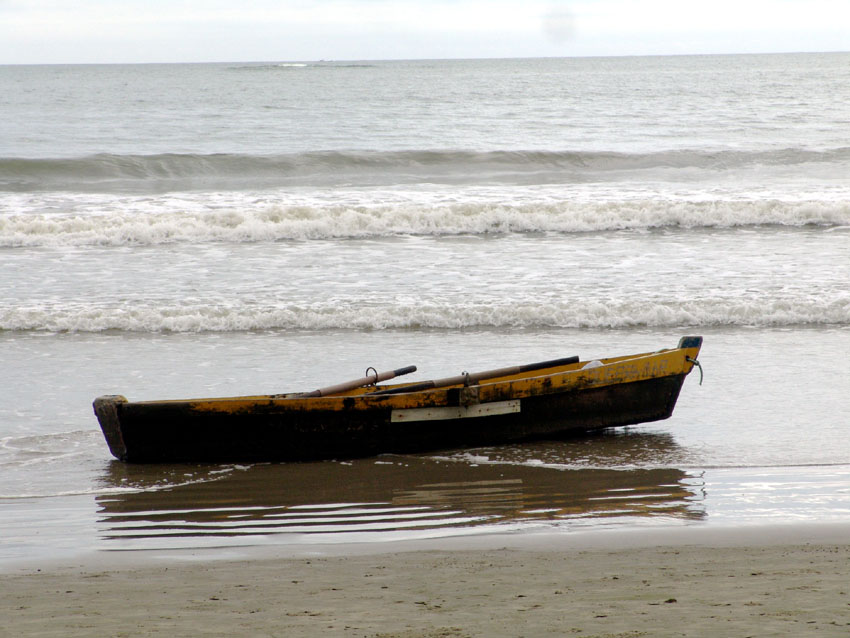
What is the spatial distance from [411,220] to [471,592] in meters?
12.9

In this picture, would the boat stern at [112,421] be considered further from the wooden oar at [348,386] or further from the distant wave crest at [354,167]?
the distant wave crest at [354,167]

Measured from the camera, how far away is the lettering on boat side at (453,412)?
19.8ft

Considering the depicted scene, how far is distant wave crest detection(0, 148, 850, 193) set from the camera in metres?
22.9

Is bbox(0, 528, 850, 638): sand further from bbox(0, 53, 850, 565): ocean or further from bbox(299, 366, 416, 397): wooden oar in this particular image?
bbox(299, 366, 416, 397): wooden oar

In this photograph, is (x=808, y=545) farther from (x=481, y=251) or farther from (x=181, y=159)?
(x=181, y=159)

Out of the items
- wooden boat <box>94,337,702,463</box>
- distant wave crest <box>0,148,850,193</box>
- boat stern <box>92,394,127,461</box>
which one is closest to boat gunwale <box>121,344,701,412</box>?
wooden boat <box>94,337,702,463</box>

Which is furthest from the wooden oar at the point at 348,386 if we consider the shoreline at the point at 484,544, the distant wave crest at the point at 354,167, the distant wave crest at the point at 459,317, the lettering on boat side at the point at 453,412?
the distant wave crest at the point at 354,167

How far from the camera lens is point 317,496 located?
529cm

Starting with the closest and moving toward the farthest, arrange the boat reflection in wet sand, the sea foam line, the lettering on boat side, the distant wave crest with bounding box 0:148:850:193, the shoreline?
the shoreline
the boat reflection in wet sand
the lettering on boat side
the sea foam line
the distant wave crest with bounding box 0:148:850:193

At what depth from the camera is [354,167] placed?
2533 centimetres

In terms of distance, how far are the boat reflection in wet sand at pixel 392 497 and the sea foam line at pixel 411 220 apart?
9.91 metres

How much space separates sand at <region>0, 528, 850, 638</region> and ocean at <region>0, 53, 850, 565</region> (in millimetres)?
395

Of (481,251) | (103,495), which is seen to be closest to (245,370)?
(103,495)

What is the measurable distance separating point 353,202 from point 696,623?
53.1 ft
